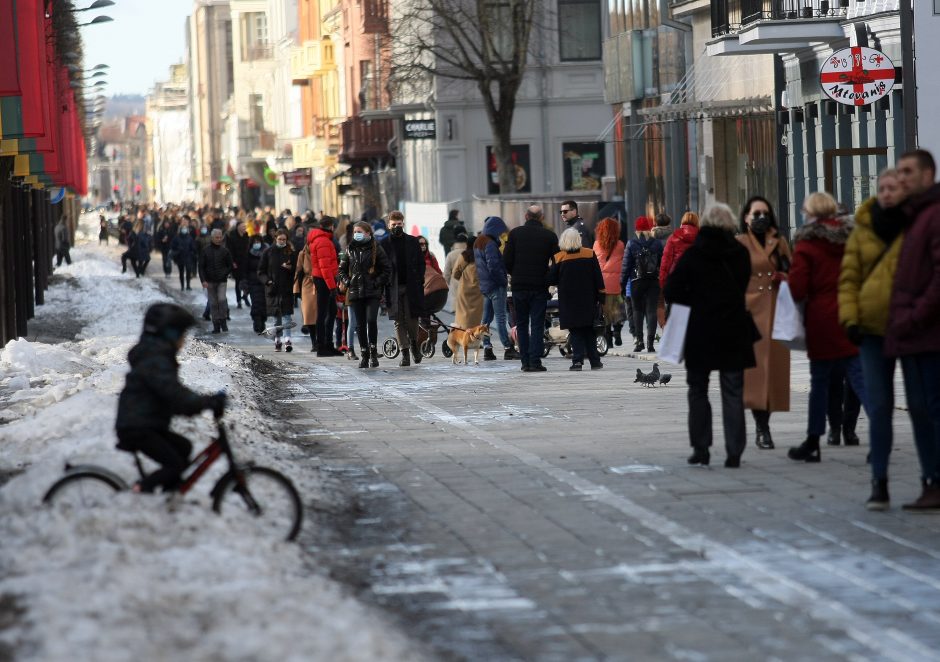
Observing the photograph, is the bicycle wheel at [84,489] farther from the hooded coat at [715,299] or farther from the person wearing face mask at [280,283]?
the person wearing face mask at [280,283]

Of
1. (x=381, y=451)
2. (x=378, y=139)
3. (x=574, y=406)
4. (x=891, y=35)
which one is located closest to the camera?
(x=381, y=451)

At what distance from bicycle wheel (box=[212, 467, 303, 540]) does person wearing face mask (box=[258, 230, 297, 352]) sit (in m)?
16.8

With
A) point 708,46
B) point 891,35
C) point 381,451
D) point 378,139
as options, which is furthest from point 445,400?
point 378,139

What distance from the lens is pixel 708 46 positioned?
29844 millimetres

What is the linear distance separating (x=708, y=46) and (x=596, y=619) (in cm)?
2378

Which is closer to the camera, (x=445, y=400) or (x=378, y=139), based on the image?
(x=445, y=400)

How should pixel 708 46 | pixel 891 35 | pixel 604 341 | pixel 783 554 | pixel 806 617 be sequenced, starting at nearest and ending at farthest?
pixel 806 617 → pixel 783 554 → pixel 604 341 → pixel 891 35 → pixel 708 46

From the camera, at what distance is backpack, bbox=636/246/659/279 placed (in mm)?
21469

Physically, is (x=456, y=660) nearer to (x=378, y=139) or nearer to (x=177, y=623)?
(x=177, y=623)

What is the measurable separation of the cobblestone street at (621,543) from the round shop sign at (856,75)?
4.55 m

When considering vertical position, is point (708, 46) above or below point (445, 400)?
above

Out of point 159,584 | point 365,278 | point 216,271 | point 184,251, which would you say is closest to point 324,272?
point 365,278

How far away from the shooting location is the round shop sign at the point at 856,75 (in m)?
17.9

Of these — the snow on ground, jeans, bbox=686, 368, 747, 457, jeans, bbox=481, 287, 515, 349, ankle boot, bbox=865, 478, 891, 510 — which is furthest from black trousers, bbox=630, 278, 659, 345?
ankle boot, bbox=865, 478, 891, 510
